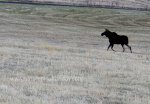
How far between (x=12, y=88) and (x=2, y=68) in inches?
160

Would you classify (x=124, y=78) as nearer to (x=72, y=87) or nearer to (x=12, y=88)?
(x=72, y=87)

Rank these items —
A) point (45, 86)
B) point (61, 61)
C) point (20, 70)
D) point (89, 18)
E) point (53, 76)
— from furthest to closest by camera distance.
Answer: point (89, 18) → point (61, 61) → point (20, 70) → point (53, 76) → point (45, 86)

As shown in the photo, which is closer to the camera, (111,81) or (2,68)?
(111,81)

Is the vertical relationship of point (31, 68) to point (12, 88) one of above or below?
below

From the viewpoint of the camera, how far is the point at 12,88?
11.9m

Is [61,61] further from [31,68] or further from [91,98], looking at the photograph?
[91,98]

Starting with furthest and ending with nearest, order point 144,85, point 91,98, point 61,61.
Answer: point 61,61 → point 144,85 → point 91,98

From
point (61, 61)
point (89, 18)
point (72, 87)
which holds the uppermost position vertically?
point (72, 87)

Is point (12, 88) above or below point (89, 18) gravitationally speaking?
above

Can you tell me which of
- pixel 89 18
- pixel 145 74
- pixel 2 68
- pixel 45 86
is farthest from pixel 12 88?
pixel 89 18

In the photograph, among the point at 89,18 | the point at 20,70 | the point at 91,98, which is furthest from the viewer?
the point at 89,18

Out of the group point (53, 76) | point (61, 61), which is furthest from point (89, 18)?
point (53, 76)

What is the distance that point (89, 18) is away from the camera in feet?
240

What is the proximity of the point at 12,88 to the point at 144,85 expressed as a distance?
4.32 metres
